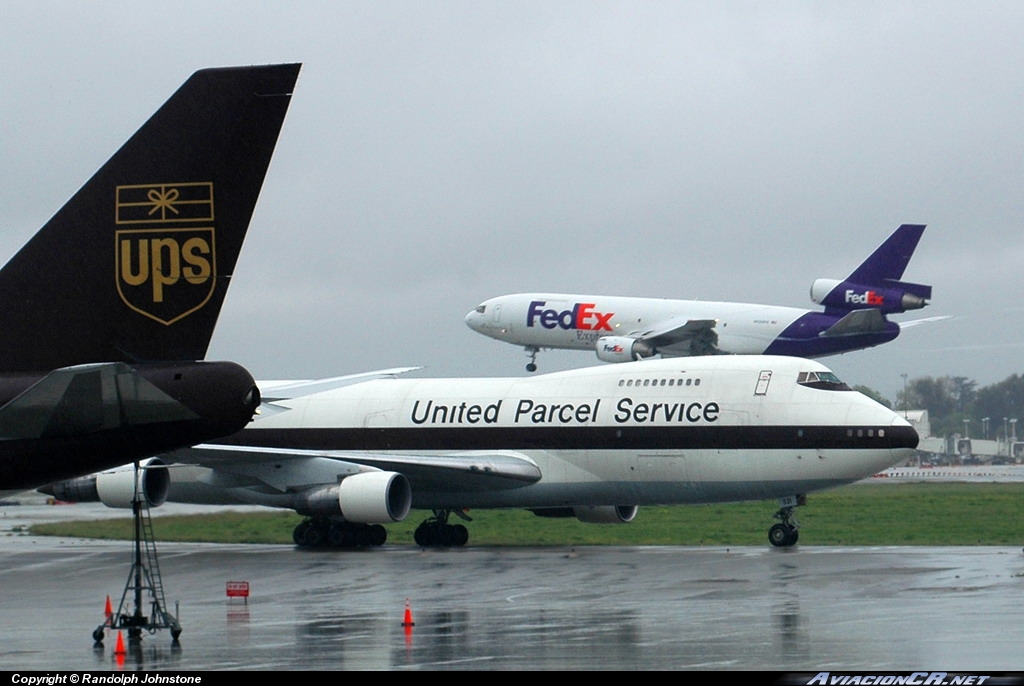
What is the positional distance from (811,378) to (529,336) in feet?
140

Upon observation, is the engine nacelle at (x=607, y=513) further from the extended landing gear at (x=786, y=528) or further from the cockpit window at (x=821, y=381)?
the cockpit window at (x=821, y=381)

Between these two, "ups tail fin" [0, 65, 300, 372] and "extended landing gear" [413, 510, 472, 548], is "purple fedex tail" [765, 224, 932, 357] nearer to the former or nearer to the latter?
"extended landing gear" [413, 510, 472, 548]

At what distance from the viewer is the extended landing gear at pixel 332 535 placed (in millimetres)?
34625

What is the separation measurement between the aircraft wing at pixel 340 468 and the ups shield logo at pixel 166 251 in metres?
18.5

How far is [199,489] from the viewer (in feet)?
119

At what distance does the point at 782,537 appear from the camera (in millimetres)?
32656

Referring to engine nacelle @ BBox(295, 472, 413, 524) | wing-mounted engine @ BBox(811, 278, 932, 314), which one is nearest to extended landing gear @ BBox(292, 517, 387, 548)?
engine nacelle @ BBox(295, 472, 413, 524)

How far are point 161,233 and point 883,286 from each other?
211 ft

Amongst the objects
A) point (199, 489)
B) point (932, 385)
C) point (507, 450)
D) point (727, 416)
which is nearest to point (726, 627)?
point (727, 416)

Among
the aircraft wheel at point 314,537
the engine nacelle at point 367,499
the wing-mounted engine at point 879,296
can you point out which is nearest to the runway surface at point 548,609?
the engine nacelle at point 367,499

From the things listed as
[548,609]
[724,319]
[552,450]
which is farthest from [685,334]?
[548,609]

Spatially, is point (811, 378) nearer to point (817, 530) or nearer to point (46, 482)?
point (817, 530)

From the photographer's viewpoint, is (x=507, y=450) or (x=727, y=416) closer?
(x=727, y=416)

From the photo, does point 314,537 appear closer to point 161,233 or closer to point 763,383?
point 763,383
